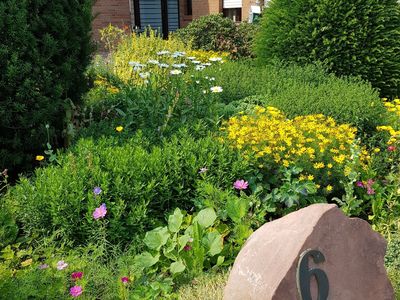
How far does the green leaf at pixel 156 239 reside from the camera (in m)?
3.02

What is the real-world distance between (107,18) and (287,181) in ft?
49.3

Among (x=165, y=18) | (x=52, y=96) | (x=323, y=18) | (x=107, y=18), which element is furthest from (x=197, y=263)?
(x=165, y=18)

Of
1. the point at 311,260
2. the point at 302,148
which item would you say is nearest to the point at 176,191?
the point at 302,148

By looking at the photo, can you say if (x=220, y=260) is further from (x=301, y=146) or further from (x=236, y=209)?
(x=301, y=146)

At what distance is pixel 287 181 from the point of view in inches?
145

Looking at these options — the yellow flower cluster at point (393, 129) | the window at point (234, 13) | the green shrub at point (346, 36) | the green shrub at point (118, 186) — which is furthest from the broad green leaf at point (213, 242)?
the window at point (234, 13)

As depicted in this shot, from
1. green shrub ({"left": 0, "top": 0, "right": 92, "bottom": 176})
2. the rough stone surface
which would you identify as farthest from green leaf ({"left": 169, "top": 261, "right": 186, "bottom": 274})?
green shrub ({"left": 0, "top": 0, "right": 92, "bottom": 176})

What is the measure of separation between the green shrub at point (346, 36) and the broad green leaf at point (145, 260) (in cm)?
432

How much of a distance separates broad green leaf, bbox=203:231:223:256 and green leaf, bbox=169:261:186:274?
220 mm

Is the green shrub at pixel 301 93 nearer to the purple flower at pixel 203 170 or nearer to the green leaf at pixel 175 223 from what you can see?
the purple flower at pixel 203 170

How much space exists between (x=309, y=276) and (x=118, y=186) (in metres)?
1.65

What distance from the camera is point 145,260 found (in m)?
2.96

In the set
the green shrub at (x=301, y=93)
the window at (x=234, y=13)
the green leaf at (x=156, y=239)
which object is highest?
the window at (x=234, y=13)

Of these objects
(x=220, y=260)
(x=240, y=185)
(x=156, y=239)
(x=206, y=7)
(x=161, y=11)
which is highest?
(x=206, y=7)
